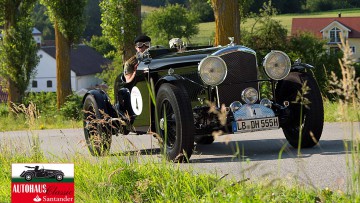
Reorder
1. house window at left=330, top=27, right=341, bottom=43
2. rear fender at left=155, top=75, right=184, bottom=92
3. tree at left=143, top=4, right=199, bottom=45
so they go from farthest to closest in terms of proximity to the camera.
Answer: tree at left=143, top=4, right=199, bottom=45 < house window at left=330, top=27, right=341, bottom=43 < rear fender at left=155, top=75, right=184, bottom=92

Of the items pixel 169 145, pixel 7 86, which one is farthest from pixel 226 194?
pixel 7 86

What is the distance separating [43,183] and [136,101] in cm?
606

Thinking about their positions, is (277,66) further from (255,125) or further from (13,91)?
(13,91)

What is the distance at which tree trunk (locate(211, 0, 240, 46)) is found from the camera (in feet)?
59.6

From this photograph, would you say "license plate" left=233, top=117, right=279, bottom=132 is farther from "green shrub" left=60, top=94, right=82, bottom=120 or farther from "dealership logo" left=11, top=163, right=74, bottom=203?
"green shrub" left=60, top=94, right=82, bottom=120

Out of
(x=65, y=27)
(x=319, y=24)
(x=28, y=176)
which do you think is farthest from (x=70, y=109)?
(x=319, y=24)

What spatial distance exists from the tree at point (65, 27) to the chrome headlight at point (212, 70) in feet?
68.4

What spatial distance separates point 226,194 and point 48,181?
1.60 metres

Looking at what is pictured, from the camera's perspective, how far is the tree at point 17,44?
120 ft

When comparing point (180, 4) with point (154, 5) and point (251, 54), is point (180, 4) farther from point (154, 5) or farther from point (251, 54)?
point (251, 54)

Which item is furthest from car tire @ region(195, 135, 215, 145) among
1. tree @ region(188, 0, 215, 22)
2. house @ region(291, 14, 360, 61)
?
tree @ region(188, 0, 215, 22)

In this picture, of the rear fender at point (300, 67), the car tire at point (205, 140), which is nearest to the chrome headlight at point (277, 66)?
the rear fender at point (300, 67)

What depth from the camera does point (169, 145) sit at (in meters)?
10.9

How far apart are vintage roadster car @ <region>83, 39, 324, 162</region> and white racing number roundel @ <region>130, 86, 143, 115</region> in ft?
0.09
